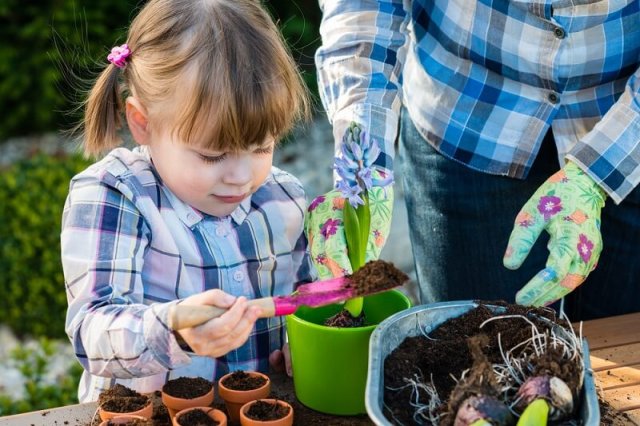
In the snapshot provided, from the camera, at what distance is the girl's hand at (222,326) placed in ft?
4.80

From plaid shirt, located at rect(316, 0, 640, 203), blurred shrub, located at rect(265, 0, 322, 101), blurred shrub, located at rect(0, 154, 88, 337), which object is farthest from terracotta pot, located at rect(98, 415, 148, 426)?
blurred shrub, located at rect(265, 0, 322, 101)

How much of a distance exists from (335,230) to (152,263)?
0.40m

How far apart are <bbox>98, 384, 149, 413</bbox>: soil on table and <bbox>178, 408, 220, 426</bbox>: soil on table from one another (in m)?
0.11

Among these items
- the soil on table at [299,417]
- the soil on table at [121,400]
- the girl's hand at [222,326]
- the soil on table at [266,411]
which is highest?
the girl's hand at [222,326]

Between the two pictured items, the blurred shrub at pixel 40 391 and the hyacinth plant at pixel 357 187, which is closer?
the hyacinth plant at pixel 357 187

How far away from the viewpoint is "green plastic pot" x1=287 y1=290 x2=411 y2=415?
63.9 inches

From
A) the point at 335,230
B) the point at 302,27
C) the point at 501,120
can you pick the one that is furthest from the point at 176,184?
the point at 302,27

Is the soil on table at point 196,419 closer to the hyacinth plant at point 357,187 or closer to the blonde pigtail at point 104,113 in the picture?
the hyacinth plant at point 357,187

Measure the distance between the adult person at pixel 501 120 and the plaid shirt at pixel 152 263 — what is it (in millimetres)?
288

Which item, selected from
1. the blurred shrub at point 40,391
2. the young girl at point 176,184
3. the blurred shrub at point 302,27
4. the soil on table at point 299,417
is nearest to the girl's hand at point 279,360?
the young girl at point 176,184

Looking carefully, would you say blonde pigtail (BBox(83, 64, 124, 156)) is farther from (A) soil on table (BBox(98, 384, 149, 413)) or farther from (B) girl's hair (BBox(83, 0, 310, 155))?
(A) soil on table (BBox(98, 384, 149, 413))

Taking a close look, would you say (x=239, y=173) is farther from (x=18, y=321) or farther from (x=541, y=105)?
(x=18, y=321)

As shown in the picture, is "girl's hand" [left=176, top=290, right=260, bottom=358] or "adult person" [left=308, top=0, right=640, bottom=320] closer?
"girl's hand" [left=176, top=290, right=260, bottom=358]

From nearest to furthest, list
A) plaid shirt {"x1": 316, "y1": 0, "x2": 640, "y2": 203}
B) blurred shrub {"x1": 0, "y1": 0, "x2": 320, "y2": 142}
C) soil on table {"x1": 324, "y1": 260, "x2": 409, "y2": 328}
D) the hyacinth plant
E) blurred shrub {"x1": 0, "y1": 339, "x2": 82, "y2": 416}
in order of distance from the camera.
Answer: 1. soil on table {"x1": 324, "y1": 260, "x2": 409, "y2": 328}
2. the hyacinth plant
3. plaid shirt {"x1": 316, "y1": 0, "x2": 640, "y2": 203}
4. blurred shrub {"x1": 0, "y1": 339, "x2": 82, "y2": 416}
5. blurred shrub {"x1": 0, "y1": 0, "x2": 320, "y2": 142}
